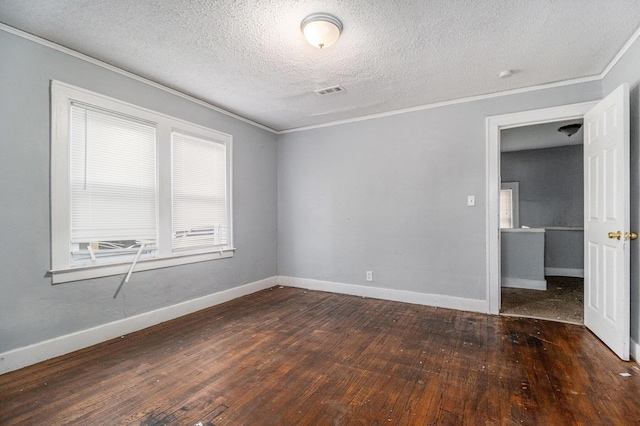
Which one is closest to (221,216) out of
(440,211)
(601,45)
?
(440,211)

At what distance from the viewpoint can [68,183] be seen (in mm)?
2555

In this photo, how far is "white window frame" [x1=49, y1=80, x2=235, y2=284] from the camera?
2479 millimetres

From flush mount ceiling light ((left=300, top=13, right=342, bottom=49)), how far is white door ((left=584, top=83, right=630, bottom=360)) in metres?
2.32

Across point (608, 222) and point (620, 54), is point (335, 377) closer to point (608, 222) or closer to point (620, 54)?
point (608, 222)

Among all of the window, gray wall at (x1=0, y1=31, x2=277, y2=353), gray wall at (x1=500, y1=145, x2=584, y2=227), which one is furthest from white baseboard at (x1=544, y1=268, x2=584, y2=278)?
gray wall at (x1=0, y1=31, x2=277, y2=353)

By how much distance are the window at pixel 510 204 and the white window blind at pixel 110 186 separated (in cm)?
699

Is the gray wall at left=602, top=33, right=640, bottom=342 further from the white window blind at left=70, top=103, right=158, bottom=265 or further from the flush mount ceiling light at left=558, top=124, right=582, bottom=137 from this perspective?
the white window blind at left=70, top=103, right=158, bottom=265

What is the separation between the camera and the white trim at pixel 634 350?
7.45 ft

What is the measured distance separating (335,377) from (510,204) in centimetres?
636

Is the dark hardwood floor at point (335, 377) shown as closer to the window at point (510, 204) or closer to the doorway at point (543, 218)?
the doorway at point (543, 218)

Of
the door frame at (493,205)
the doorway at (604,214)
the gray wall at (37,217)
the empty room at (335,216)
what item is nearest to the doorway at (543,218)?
the empty room at (335,216)

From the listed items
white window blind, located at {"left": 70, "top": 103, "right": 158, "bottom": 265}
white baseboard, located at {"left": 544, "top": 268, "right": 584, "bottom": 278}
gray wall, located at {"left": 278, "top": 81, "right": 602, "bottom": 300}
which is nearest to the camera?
white window blind, located at {"left": 70, "top": 103, "right": 158, "bottom": 265}

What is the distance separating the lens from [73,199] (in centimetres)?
260

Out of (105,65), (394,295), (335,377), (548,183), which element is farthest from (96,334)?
(548,183)
